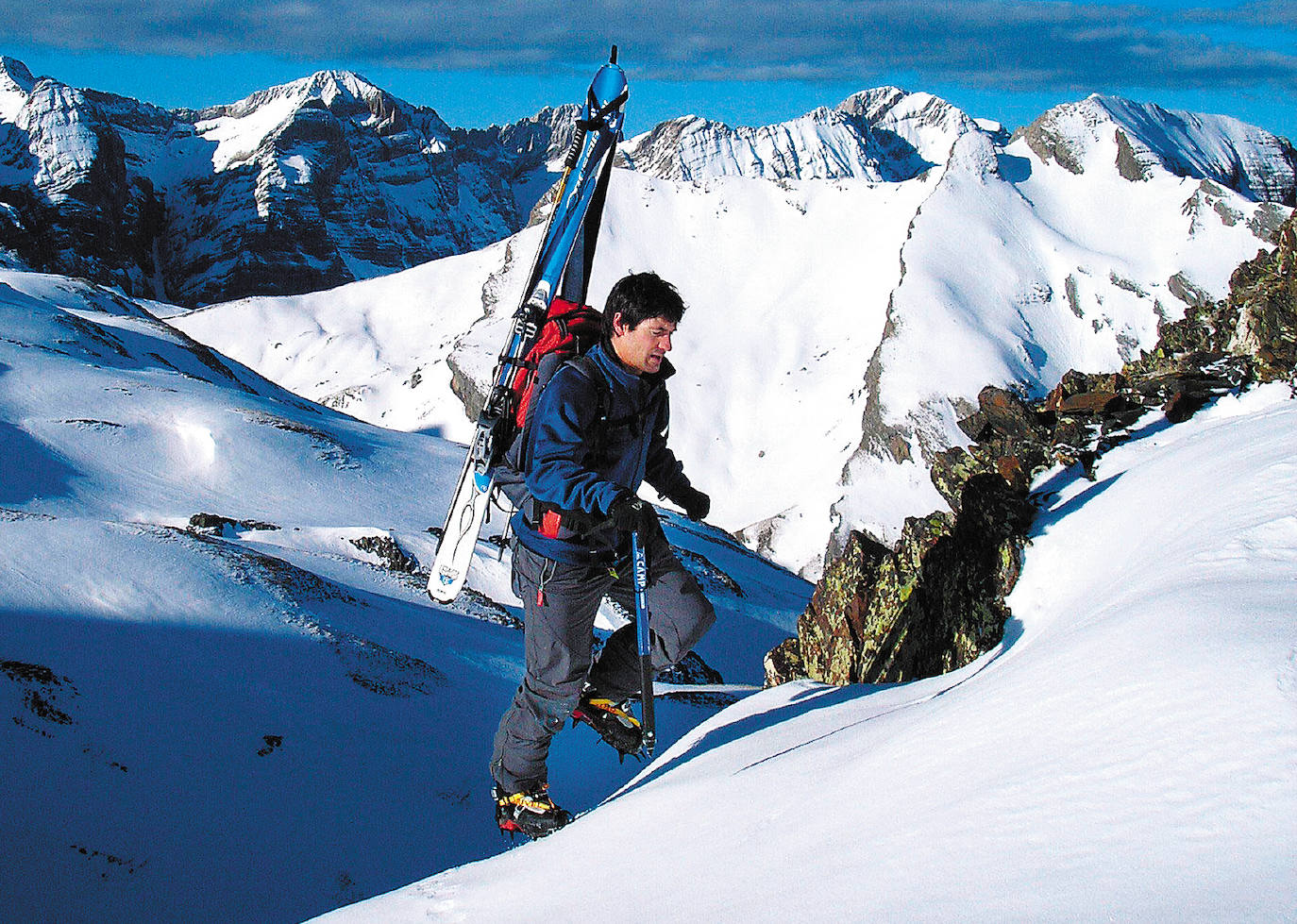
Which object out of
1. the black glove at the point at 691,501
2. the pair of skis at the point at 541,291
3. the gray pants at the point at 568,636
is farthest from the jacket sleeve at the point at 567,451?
the black glove at the point at 691,501

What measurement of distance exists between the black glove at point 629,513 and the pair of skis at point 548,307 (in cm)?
29

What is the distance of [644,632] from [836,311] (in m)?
117

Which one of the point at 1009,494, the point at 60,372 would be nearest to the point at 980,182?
the point at 60,372

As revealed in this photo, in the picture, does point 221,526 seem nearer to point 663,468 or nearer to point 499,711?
point 499,711

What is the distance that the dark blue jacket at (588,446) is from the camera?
5.84 metres

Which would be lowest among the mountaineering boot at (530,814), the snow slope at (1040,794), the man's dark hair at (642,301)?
the mountaineering boot at (530,814)

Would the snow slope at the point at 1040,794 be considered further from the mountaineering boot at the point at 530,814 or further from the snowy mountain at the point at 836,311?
the snowy mountain at the point at 836,311

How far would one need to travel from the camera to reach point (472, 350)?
113 m

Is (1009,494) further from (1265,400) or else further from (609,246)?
(609,246)

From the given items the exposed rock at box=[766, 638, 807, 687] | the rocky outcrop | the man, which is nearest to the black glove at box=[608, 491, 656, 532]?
the man

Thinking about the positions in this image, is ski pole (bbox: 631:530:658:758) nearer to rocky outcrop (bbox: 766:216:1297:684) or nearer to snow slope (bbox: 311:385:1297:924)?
snow slope (bbox: 311:385:1297:924)

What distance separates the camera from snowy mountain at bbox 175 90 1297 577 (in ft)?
320

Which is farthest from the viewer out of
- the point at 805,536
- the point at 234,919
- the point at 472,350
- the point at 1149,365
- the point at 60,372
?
the point at 472,350

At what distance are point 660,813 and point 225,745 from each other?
→ 4.49 metres
